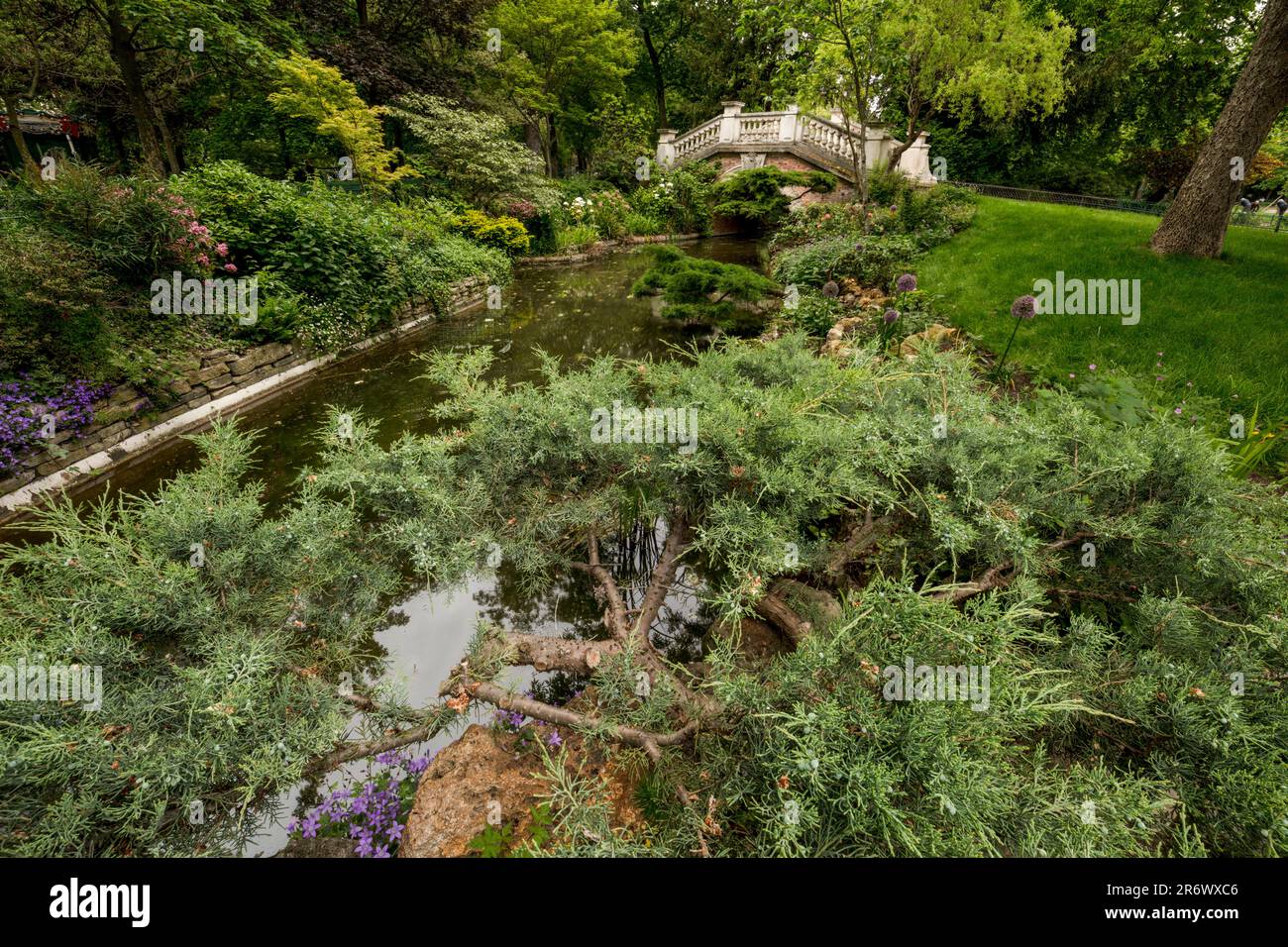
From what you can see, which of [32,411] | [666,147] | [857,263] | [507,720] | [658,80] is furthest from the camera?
[658,80]

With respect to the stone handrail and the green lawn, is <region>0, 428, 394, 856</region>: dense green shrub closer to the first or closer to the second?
the green lawn

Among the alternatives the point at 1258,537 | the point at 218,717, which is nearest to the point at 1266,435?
the point at 1258,537

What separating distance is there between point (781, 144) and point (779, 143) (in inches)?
3.3

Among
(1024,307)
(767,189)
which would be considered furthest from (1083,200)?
(1024,307)

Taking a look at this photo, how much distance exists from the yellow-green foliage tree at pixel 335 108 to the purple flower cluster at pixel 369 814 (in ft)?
41.1

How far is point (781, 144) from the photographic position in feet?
59.3

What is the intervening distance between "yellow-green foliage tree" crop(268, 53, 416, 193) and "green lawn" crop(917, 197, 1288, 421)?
38.9ft

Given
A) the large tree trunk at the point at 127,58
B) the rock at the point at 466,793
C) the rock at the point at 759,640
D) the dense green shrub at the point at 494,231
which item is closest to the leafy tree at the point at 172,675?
the rock at the point at 466,793

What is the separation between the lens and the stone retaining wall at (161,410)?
4770mm

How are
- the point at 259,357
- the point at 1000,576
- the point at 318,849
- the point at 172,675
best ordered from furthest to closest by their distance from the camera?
the point at 259,357
the point at 1000,576
the point at 318,849
the point at 172,675

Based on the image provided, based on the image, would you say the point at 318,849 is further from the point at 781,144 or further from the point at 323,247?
the point at 781,144

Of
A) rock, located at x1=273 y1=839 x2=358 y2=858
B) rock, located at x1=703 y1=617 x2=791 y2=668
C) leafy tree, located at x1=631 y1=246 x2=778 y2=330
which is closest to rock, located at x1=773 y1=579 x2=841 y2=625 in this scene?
rock, located at x1=703 y1=617 x2=791 y2=668

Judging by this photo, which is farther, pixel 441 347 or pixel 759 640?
pixel 441 347

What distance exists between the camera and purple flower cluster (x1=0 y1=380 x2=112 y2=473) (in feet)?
15.1
